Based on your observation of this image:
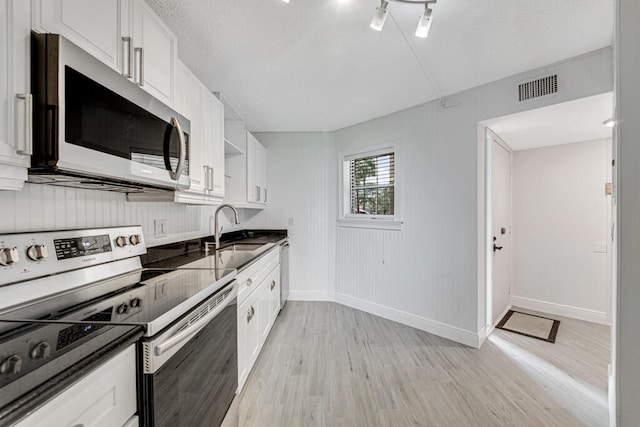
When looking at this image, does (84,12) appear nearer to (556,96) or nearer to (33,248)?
(33,248)

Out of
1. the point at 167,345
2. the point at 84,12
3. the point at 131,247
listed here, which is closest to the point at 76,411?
the point at 167,345

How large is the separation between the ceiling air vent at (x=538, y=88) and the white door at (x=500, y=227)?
69cm

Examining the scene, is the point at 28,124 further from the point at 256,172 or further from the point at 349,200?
the point at 349,200

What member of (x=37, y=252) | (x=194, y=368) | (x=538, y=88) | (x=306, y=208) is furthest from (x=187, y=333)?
(x=306, y=208)

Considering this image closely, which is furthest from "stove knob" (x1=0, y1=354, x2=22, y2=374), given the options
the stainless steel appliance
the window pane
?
the window pane

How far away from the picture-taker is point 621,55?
1.15 meters

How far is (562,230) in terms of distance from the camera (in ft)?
11.4

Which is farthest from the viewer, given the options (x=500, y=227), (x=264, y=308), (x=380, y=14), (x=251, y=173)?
(x=500, y=227)

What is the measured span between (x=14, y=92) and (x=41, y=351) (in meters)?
0.70

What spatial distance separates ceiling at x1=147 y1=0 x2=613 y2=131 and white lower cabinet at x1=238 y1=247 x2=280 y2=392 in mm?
1525

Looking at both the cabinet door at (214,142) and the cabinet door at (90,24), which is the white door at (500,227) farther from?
the cabinet door at (90,24)

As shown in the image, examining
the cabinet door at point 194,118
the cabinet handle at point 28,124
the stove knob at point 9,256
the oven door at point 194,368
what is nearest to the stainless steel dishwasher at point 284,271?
the cabinet door at point 194,118

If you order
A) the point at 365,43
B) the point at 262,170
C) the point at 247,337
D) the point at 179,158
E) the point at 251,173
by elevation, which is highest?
the point at 365,43

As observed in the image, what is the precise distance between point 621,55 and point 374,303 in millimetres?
2994
